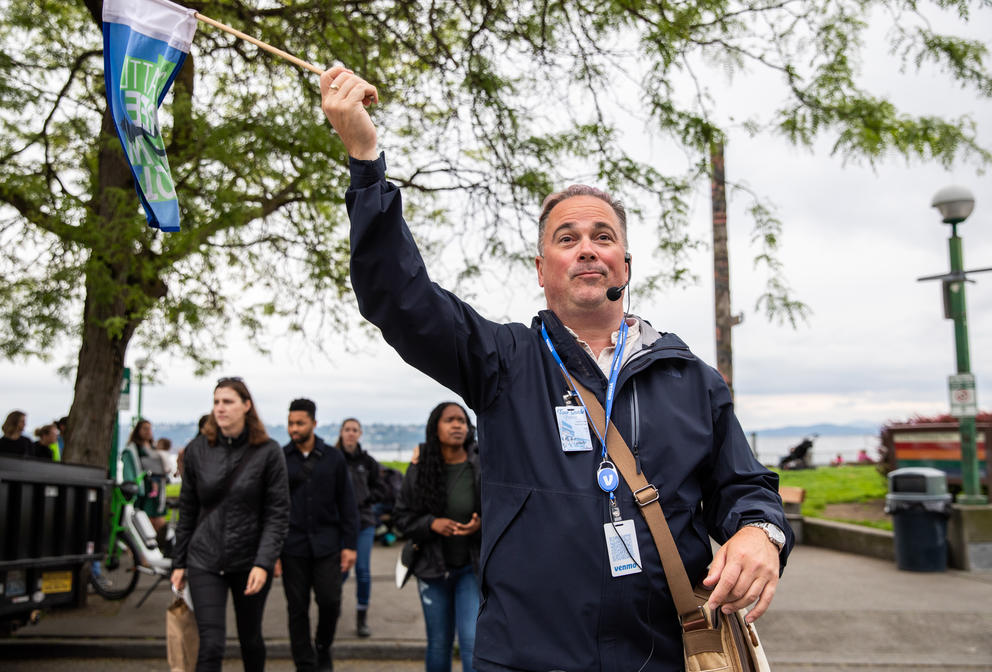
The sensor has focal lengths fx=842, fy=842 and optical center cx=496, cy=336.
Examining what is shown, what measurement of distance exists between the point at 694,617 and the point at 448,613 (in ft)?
12.6

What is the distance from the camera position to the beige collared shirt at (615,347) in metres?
2.24

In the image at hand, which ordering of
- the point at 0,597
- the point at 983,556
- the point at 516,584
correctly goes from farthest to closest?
the point at 983,556, the point at 0,597, the point at 516,584

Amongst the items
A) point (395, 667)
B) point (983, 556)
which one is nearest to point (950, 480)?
point (983, 556)

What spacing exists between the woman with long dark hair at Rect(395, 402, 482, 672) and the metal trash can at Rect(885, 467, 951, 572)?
21.1ft

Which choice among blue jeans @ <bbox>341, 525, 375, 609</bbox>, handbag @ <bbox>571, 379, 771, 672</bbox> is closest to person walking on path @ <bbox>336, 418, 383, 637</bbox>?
blue jeans @ <bbox>341, 525, 375, 609</bbox>

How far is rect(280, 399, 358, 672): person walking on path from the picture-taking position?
6.50 m

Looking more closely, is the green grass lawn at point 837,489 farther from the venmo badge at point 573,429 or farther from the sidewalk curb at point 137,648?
the venmo badge at point 573,429

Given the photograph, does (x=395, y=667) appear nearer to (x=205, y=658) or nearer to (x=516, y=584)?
(x=205, y=658)

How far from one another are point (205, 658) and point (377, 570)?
6.38 metres

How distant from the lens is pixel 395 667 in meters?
7.33

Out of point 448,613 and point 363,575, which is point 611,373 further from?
point 363,575

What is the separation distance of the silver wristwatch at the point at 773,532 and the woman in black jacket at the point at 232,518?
4.03 metres

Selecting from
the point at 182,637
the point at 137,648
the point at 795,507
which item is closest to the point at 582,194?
the point at 182,637

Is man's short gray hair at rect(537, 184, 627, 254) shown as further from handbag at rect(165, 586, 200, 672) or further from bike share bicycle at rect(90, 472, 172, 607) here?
bike share bicycle at rect(90, 472, 172, 607)
